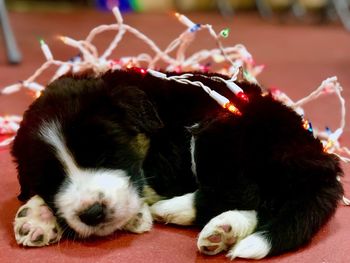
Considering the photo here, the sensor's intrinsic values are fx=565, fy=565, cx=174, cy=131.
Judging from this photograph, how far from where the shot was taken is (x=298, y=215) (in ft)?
5.23

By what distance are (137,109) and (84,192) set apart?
32 centimetres

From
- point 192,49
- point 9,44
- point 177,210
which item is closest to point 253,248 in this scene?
point 177,210

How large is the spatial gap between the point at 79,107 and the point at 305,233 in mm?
754

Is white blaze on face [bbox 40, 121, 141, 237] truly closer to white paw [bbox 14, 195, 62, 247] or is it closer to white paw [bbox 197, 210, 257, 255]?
white paw [bbox 14, 195, 62, 247]

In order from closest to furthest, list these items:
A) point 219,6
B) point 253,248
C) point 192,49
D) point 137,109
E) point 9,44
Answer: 1. point 253,248
2. point 137,109
3. point 9,44
4. point 192,49
5. point 219,6

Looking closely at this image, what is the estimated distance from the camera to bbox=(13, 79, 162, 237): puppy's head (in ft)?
5.37

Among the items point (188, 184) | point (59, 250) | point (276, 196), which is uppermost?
point (276, 196)

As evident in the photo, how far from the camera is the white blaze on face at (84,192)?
1616 millimetres

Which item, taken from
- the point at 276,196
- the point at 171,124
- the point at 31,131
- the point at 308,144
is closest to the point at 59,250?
the point at 31,131

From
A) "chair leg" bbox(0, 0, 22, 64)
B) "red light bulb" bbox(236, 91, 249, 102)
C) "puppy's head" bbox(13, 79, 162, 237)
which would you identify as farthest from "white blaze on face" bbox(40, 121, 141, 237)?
"chair leg" bbox(0, 0, 22, 64)

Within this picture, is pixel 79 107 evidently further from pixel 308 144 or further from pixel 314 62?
pixel 314 62

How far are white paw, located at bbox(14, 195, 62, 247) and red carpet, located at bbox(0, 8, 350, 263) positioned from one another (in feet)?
0.10

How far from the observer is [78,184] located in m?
1.63

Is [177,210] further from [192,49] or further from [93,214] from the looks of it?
[192,49]
